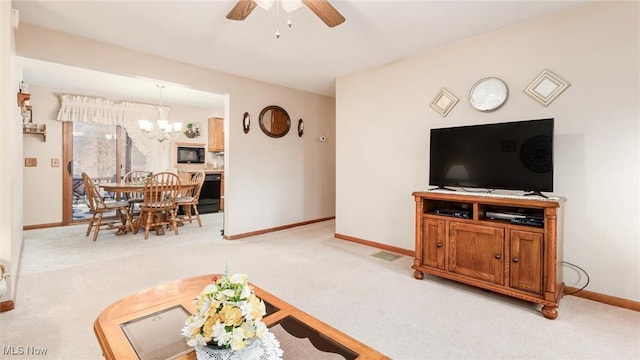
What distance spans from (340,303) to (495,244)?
1.34 meters

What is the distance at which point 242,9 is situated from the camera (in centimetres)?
207

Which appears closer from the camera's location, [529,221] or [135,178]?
[529,221]

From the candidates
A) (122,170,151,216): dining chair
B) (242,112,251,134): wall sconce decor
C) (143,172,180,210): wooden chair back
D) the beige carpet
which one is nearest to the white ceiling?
(242,112,251,134): wall sconce decor

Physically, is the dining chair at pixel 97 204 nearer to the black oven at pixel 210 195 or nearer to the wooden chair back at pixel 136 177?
the wooden chair back at pixel 136 177

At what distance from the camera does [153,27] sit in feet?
9.07

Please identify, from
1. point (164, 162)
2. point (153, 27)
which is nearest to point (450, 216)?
point (153, 27)

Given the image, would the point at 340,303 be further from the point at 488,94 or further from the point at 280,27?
the point at 280,27

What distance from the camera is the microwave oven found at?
656cm

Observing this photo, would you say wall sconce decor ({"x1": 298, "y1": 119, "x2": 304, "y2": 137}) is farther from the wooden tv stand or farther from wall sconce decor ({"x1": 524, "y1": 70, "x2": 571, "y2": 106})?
wall sconce decor ({"x1": 524, "y1": 70, "x2": 571, "y2": 106})

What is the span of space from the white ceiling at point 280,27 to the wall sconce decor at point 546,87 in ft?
1.76

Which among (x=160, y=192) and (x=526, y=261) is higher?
(x=160, y=192)

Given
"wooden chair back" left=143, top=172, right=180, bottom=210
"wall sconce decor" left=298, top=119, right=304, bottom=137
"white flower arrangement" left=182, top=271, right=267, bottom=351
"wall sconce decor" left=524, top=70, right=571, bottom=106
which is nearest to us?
"white flower arrangement" left=182, top=271, right=267, bottom=351

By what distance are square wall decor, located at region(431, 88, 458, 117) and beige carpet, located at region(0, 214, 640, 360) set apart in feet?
5.68

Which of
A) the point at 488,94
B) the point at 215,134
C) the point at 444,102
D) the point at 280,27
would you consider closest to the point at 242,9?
the point at 280,27
